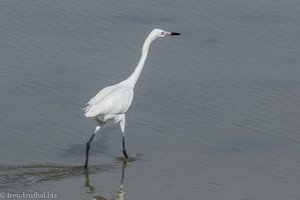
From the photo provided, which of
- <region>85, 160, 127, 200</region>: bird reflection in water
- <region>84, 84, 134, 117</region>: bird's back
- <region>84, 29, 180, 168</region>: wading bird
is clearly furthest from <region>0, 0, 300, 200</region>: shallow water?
<region>84, 84, 134, 117</region>: bird's back

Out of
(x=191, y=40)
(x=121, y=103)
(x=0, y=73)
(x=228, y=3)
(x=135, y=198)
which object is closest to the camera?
(x=135, y=198)

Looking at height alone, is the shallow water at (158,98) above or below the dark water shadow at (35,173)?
above

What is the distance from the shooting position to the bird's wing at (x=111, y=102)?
41.4 ft

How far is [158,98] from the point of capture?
14.9m

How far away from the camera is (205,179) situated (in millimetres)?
12242

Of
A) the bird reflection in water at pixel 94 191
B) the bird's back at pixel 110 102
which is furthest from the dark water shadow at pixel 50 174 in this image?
the bird's back at pixel 110 102

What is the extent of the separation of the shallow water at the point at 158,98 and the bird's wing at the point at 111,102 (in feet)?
2.31

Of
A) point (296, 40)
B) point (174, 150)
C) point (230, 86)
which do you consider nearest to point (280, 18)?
point (296, 40)

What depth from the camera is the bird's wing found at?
41.4 feet

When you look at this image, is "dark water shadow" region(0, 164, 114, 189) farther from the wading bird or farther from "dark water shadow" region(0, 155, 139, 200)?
the wading bird

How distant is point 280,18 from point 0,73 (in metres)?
5.82

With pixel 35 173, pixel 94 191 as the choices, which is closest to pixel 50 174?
pixel 35 173

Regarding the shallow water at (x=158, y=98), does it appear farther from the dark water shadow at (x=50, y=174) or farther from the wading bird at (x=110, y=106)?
the wading bird at (x=110, y=106)

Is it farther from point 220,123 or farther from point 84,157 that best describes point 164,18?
point 84,157
